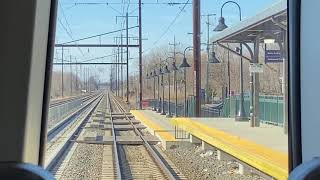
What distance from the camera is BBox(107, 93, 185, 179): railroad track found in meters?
3.40

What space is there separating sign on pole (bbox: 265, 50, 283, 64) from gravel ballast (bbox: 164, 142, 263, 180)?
2.78ft

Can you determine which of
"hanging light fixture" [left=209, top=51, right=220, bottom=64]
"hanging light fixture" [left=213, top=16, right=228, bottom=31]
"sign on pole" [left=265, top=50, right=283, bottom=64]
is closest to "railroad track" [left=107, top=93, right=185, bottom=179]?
"hanging light fixture" [left=209, top=51, right=220, bottom=64]

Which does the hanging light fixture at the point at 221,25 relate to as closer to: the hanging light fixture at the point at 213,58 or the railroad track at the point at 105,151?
the hanging light fixture at the point at 213,58

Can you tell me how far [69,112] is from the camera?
2.99m

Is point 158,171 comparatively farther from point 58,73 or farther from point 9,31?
point 9,31

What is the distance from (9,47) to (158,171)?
5.34 feet

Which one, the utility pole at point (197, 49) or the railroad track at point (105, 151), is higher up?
the utility pole at point (197, 49)

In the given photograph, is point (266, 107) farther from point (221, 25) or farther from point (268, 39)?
point (221, 25)

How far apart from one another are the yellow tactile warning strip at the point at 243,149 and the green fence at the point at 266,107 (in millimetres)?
198

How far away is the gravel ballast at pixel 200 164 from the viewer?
347 centimetres

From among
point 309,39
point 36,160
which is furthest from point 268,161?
point 36,160

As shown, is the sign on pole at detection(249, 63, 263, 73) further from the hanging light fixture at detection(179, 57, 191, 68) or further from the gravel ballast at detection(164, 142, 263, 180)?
the gravel ballast at detection(164, 142, 263, 180)

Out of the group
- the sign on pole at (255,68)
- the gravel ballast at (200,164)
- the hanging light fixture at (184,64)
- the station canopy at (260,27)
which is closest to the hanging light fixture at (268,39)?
the station canopy at (260,27)

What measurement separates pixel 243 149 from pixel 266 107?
0.39 m
